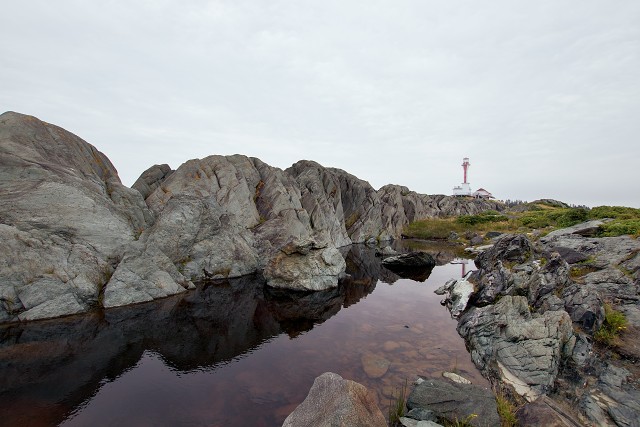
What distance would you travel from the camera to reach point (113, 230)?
28.1 metres

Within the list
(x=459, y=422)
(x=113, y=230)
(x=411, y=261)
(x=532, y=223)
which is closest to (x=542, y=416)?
(x=459, y=422)

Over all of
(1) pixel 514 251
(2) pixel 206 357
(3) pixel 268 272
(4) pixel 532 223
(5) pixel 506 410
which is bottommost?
(2) pixel 206 357

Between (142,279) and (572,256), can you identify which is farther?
(572,256)

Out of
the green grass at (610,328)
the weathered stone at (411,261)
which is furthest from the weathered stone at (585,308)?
the weathered stone at (411,261)

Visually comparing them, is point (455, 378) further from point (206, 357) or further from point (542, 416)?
point (206, 357)

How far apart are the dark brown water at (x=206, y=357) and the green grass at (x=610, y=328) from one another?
24.7ft

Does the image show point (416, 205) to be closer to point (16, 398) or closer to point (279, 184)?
point (279, 184)

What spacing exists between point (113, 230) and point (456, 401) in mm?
30376

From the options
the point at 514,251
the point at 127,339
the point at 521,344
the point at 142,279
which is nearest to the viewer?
the point at 521,344

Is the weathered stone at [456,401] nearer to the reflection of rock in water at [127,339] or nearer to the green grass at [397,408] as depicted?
the green grass at [397,408]

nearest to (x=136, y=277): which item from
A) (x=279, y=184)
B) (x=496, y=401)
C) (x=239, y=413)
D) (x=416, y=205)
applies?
(x=239, y=413)

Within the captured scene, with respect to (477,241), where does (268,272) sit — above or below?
below

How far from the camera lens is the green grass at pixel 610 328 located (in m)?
17.0

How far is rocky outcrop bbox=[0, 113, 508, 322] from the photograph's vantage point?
72.0 ft
